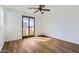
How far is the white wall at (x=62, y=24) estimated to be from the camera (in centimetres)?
234

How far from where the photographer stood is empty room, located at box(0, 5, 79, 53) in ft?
6.81

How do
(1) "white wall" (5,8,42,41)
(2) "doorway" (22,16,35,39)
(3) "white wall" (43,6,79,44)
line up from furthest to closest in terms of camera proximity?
(1) "white wall" (5,8,42,41) → (3) "white wall" (43,6,79,44) → (2) "doorway" (22,16,35,39)

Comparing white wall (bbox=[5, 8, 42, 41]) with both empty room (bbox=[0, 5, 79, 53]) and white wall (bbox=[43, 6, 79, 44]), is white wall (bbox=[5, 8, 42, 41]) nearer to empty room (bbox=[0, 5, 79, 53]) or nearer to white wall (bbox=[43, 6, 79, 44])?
empty room (bbox=[0, 5, 79, 53])

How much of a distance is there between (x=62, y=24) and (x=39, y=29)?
775 mm

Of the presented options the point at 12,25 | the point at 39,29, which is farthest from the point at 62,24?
the point at 12,25

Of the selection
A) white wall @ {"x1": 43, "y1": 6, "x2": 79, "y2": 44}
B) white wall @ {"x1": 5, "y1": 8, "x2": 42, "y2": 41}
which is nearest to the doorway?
white wall @ {"x1": 5, "y1": 8, "x2": 42, "y2": 41}

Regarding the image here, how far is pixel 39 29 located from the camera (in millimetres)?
2336

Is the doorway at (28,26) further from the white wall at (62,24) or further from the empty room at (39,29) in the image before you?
the white wall at (62,24)

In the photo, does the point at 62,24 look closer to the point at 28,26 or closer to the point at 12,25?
the point at 28,26

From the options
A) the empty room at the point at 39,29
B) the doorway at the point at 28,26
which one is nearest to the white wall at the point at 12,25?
the empty room at the point at 39,29

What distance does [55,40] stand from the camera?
2312 mm
